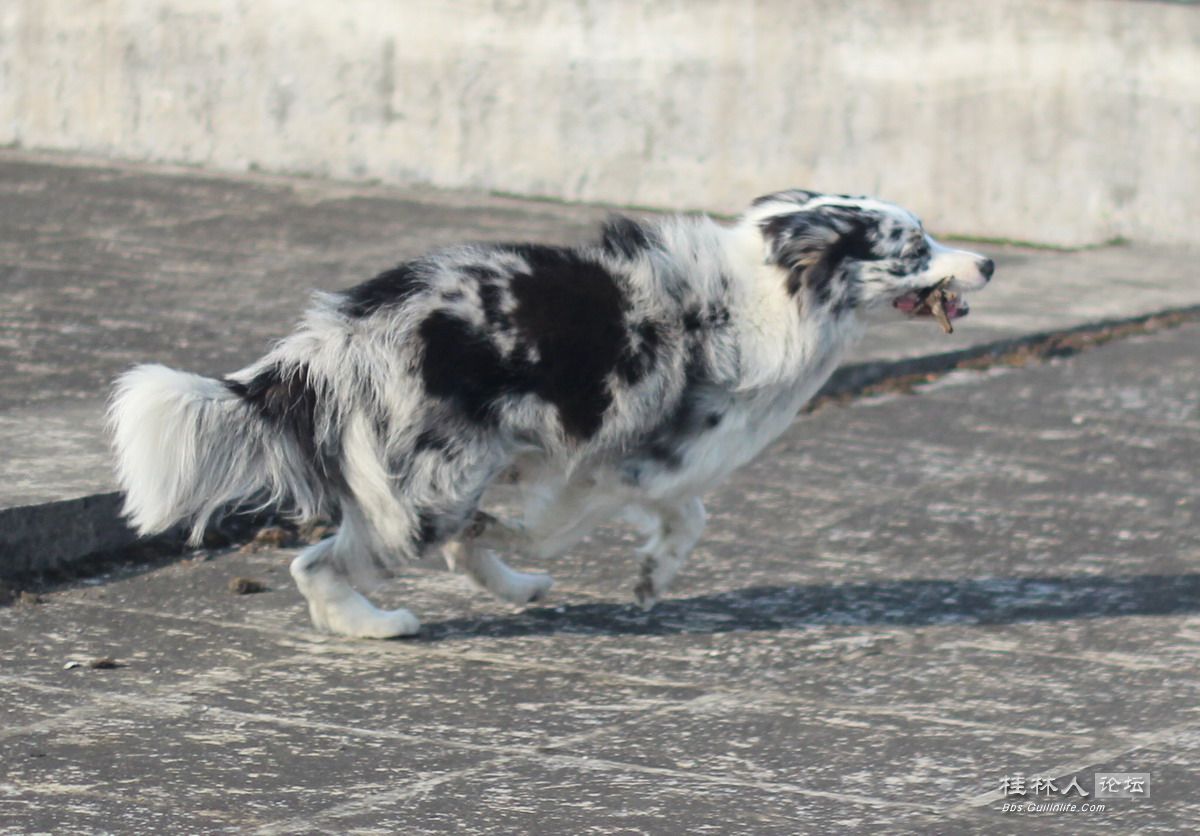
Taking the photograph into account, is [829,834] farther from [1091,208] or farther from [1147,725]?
[1091,208]

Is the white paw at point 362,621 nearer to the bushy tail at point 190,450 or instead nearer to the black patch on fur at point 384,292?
the bushy tail at point 190,450

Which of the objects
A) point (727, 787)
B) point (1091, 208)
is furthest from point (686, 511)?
point (1091, 208)

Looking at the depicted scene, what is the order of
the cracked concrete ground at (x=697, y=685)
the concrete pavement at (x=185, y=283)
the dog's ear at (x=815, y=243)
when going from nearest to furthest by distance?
1. the cracked concrete ground at (x=697, y=685)
2. the dog's ear at (x=815, y=243)
3. the concrete pavement at (x=185, y=283)

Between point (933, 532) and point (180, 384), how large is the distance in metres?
2.68

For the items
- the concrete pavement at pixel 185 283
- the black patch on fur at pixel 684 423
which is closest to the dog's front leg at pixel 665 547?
the black patch on fur at pixel 684 423

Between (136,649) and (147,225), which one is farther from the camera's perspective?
(147,225)

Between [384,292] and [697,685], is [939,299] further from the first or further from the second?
[384,292]

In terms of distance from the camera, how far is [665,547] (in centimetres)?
546

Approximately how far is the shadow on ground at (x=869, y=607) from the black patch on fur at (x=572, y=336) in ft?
1.99

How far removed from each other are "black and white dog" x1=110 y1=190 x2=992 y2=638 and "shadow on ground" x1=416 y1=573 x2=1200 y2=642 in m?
0.13

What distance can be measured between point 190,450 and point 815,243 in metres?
1.77

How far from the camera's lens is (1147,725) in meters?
4.64

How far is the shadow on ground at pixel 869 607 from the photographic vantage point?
5.39m

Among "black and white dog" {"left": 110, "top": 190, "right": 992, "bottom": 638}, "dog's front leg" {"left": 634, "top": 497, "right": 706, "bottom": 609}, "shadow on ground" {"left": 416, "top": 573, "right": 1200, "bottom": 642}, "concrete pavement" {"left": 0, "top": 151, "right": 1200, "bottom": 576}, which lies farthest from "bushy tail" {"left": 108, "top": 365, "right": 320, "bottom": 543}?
"dog's front leg" {"left": 634, "top": 497, "right": 706, "bottom": 609}
